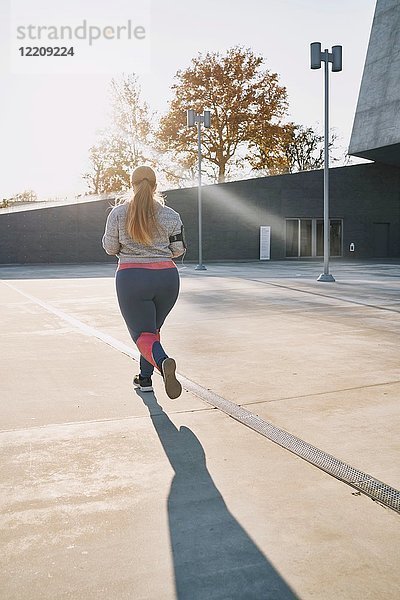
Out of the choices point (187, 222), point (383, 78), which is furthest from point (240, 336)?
point (187, 222)

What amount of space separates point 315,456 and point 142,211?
221 centimetres

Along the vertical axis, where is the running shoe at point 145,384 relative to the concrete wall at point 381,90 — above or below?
below

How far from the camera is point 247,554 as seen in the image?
2.57m

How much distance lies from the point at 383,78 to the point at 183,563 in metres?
27.6

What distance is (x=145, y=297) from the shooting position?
15.9 feet

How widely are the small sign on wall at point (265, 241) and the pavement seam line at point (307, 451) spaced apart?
2957cm

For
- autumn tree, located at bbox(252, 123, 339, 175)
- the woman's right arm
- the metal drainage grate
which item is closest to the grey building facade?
autumn tree, located at bbox(252, 123, 339, 175)

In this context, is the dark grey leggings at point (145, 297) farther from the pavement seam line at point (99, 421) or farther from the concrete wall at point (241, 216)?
the concrete wall at point (241, 216)

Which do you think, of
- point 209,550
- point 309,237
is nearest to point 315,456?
point 209,550

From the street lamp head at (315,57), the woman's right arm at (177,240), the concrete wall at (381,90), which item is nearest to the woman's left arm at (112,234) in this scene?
the woman's right arm at (177,240)

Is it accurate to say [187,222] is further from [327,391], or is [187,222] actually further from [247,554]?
[247,554]

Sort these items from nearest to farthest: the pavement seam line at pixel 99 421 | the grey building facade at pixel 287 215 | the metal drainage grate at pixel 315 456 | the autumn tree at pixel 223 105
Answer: the metal drainage grate at pixel 315 456, the pavement seam line at pixel 99 421, the grey building facade at pixel 287 215, the autumn tree at pixel 223 105

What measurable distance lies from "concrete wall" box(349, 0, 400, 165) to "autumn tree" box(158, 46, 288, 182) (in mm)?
14896

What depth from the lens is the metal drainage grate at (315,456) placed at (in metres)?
3.12
